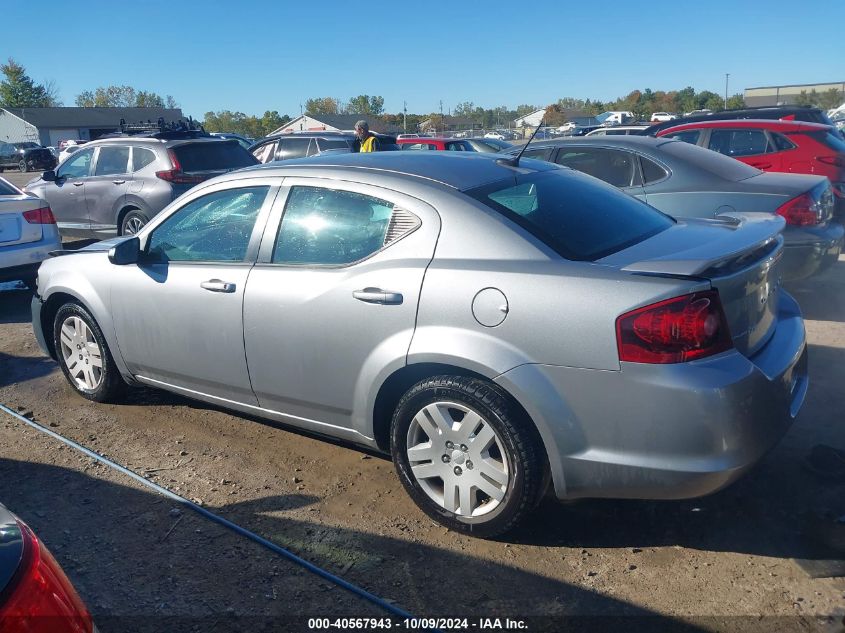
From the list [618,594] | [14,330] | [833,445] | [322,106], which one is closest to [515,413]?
[618,594]

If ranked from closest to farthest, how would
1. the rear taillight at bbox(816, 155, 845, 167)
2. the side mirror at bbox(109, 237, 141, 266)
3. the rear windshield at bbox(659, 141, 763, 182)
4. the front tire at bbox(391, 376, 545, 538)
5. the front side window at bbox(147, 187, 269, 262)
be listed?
the front tire at bbox(391, 376, 545, 538) → the front side window at bbox(147, 187, 269, 262) → the side mirror at bbox(109, 237, 141, 266) → the rear windshield at bbox(659, 141, 763, 182) → the rear taillight at bbox(816, 155, 845, 167)

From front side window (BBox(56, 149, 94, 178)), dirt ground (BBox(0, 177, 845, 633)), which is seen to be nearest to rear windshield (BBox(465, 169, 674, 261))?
dirt ground (BBox(0, 177, 845, 633))

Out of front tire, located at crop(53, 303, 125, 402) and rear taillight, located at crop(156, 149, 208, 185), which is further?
rear taillight, located at crop(156, 149, 208, 185)

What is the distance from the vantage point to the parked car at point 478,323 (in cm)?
285

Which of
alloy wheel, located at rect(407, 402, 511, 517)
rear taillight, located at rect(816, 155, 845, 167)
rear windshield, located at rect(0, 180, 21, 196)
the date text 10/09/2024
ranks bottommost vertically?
the date text 10/09/2024

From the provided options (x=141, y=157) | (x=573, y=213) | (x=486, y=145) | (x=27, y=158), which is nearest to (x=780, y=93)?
(x=486, y=145)

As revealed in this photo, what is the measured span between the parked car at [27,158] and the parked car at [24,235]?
38.8 metres

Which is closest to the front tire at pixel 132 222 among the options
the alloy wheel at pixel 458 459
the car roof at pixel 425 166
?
the car roof at pixel 425 166

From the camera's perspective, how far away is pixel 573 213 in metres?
3.59

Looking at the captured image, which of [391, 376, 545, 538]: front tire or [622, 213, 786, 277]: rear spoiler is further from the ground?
[622, 213, 786, 277]: rear spoiler

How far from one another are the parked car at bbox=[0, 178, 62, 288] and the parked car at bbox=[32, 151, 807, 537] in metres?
4.09

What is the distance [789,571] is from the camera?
300cm

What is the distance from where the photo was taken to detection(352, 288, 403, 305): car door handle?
3379mm

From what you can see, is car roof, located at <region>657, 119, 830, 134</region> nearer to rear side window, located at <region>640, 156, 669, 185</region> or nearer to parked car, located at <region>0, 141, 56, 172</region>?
rear side window, located at <region>640, 156, 669, 185</region>
